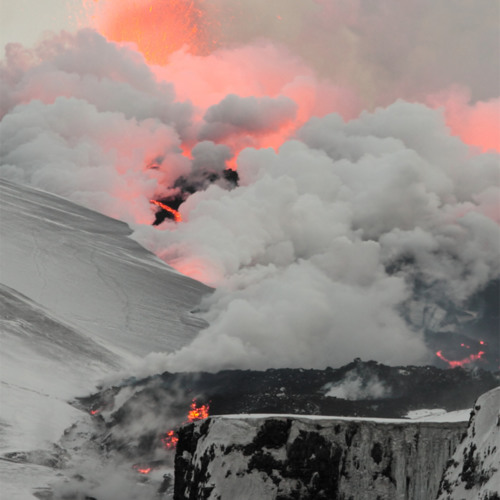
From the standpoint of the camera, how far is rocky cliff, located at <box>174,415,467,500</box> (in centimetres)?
2106

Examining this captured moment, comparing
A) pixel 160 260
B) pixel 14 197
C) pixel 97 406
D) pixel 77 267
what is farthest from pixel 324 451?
pixel 14 197

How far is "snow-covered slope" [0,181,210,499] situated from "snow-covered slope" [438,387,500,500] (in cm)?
5434

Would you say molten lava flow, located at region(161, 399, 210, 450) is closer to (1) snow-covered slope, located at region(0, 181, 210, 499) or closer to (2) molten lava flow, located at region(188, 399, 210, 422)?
(2) molten lava flow, located at region(188, 399, 210, 422)

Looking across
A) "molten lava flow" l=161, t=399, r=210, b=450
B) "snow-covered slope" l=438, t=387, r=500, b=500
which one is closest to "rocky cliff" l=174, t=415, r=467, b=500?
"snow-covered slope" l=438, t=387, r=500, b=500

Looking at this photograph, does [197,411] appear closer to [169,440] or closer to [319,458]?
[169,440]

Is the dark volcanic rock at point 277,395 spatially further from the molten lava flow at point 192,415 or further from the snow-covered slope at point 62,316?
the snow-covered slope at point 62,316

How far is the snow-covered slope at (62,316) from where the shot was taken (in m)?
77.6

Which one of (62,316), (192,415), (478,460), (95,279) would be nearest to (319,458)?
(478,460)

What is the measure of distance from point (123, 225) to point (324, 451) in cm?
13870

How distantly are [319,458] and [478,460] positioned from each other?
9188 millimetres

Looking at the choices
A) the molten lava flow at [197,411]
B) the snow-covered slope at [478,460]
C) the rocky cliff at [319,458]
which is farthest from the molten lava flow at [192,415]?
the snow-covered slope at [478,460]

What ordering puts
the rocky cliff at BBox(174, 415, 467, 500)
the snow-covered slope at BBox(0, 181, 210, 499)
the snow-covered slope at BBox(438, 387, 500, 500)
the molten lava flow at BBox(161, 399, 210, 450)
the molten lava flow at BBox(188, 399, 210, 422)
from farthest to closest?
the molten lava flow at BBox(188, 399, 210, 422) < the molten lava flow at BBox(161, 399, 210, 450) < the snow-covered slope at BBox(0, 181, 210, 499) < the rocky cliff at BBox(174, 415, 467, 500) < the snow-covered slope at BBox(438, 387, 500, 500)

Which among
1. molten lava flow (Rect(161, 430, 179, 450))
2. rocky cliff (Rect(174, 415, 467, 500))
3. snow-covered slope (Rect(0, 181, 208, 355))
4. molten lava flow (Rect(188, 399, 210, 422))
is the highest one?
snow-covered slope (Rect(0, 181, 208, 355))

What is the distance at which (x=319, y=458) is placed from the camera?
859 inches
